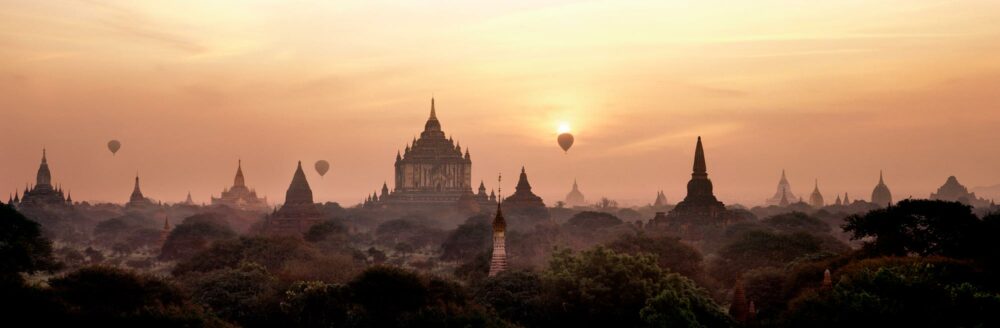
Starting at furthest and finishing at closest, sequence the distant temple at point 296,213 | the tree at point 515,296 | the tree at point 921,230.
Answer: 1. the distant temple at point 296,213
2. the tree at point 921,230
3. the tree at point 515,296

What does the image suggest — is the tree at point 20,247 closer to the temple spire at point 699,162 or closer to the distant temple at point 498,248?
the distant temple at point 498,248

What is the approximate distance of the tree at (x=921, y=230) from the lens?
214 feet

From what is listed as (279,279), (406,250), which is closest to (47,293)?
(279,279)

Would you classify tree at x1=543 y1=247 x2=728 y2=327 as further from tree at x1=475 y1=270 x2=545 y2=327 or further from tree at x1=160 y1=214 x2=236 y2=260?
tree at x1=160 y1=214 x2=236 y2=260

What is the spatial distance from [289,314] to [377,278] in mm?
4388

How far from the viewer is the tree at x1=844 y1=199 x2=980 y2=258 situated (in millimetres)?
65125

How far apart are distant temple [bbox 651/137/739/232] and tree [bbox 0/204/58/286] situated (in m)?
75.6

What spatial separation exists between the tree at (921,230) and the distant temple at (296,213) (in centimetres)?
9286

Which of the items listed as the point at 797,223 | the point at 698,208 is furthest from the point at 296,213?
the point at 797,223

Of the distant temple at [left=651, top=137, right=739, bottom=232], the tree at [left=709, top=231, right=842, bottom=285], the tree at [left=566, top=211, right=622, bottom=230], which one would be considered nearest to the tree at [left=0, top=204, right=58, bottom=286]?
the tree at [left=709, top=231, right=842, bottom=285]

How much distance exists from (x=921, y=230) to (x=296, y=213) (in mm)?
99439

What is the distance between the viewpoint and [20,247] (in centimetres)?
7150

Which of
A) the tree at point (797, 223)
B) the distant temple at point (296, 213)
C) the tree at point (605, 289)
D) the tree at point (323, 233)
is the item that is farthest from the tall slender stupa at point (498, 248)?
the distant temple at point (296, 213)

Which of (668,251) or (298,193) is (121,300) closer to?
(668,251)
